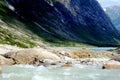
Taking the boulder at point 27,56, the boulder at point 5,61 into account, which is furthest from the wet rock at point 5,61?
the boulder at point 27,56

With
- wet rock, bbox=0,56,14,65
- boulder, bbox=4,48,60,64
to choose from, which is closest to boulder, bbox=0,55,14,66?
wet rock, bbox=0,56,14,65

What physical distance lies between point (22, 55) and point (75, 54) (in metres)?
26.3

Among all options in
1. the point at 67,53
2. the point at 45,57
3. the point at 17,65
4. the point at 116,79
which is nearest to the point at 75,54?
the point at 67,53

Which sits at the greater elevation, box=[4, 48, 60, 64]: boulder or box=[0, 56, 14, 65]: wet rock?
box=[4, 48, 60, 64]: boulder

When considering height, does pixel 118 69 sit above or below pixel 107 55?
below

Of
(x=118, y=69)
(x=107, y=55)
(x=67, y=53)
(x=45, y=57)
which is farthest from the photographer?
(x=107, y=55)

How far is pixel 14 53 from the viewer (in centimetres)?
6825

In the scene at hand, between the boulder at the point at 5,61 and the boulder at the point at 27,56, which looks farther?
the boulder at the point at 27,56

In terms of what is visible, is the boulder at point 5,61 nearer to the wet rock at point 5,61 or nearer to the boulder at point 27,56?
the wet rock at point 5,61

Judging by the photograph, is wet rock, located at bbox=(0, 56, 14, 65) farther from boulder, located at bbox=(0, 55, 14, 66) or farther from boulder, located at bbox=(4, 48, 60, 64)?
boulder, located at bbox=(4, 48, 60, 64)

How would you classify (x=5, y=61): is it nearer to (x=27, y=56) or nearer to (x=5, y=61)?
(x=5, y=61)

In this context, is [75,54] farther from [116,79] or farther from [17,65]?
[116,79]

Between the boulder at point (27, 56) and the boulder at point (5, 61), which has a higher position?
the boulder at point (27, 56)

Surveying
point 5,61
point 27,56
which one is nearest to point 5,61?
point 5,61
